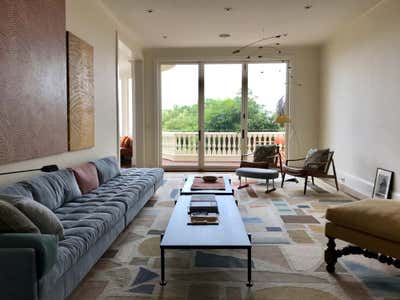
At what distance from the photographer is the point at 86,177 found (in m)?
3.83

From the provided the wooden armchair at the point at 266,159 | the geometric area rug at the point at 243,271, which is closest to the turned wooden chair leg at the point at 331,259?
the geometric area rug at the point at 243,271

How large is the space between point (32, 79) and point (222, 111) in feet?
18.3

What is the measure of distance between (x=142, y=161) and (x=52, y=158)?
176 inches

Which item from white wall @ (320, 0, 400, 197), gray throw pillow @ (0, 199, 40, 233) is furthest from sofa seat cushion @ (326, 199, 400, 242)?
white wall @ (320, 0, 400, 197)

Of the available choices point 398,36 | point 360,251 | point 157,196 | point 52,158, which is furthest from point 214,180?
point 398,36

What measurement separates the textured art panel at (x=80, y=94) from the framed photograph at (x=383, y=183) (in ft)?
12.7

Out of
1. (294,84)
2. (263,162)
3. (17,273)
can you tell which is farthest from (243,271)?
(294,84)

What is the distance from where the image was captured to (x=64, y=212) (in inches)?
117

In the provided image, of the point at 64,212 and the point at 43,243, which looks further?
the point at 64,212

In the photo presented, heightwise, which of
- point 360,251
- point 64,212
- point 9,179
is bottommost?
point 360,251

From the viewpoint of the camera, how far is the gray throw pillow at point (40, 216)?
2061 mm

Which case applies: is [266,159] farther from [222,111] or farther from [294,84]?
[294,84]

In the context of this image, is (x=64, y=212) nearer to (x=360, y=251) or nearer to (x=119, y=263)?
(x=119, y=263)

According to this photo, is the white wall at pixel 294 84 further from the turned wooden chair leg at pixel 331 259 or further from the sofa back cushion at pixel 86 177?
the turned wooden chair leg at pixel 331 259
